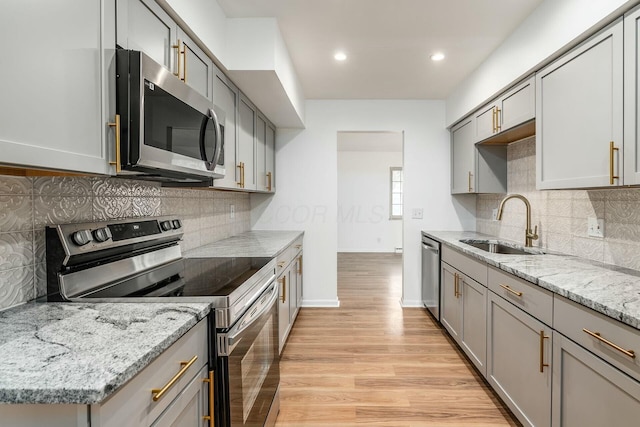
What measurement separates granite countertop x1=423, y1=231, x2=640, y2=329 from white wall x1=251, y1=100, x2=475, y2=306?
1.70 m

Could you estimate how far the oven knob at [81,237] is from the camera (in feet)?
4.09

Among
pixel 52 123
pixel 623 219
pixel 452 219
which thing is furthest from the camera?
pixel 452 219

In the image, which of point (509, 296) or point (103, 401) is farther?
point (509, 296)

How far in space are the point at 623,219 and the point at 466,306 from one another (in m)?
1.14

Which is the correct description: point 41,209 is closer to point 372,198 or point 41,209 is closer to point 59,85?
point 59,85

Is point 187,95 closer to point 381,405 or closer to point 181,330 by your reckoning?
point 181,330

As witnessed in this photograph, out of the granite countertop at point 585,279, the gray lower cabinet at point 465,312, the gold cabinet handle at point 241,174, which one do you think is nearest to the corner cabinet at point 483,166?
the gray lower cabinet at point 465,312

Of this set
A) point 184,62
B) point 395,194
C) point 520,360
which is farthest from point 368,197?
point 184,62

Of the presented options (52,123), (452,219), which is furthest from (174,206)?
(452,219)

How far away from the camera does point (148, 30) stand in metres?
1.38

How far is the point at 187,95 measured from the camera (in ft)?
4.94

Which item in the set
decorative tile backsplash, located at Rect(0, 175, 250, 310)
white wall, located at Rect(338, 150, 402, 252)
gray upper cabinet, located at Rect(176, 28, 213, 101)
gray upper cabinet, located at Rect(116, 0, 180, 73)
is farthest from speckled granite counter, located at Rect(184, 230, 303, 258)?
white wall, located at Rect(338, 150, 402, 252)

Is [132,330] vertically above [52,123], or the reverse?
[52,123]

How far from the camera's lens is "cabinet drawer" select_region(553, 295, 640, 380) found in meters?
1.10
